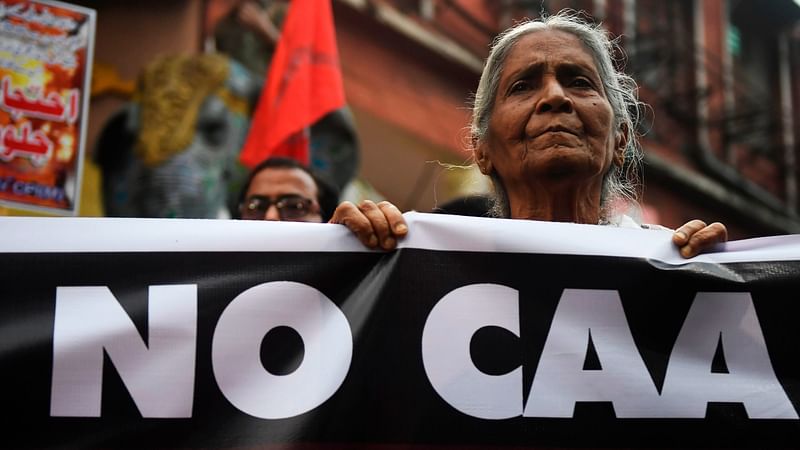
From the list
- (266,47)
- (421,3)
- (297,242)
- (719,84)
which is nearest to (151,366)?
(297,242)

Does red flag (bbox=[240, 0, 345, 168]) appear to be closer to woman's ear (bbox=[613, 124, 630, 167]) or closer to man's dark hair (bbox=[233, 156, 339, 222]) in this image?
man's dark hair (bbox=[233, 156, 339, 222])

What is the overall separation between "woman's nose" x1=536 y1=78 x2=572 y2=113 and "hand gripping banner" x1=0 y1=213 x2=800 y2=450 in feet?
0.87

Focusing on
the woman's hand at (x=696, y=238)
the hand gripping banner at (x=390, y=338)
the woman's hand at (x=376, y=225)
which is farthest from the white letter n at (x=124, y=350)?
the woman's hand at (x=696, y=238)

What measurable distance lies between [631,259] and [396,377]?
56 centimetres

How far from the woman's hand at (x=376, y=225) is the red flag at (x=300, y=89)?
3.04 meters

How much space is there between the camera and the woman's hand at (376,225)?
7.59ft

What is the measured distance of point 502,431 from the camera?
221cm

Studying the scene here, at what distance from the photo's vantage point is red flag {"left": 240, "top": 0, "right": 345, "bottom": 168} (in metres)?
5.38

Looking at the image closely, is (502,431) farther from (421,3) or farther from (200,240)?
(421,3)

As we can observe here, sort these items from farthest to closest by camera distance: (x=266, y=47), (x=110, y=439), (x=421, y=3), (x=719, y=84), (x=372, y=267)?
1. (x=719, y=84)
2. (x=421, y=3)
3. (x=266, y=47)
4. (x=372, y=267)
5. (x=110, y=439)

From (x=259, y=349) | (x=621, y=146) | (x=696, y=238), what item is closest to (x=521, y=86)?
(x=621, y=146)

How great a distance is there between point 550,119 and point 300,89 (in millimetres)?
3025

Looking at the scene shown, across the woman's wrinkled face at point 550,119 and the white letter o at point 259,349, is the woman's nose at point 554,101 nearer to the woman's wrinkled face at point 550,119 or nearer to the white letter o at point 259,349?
the woman's wrinkled face at point 550,119

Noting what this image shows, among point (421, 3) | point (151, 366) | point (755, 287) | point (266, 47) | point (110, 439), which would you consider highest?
point (421, 3)
